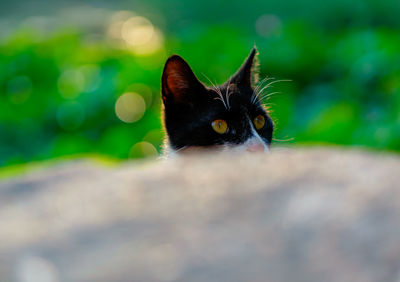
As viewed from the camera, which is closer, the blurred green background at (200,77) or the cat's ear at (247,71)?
the cat's ear at (247,71)

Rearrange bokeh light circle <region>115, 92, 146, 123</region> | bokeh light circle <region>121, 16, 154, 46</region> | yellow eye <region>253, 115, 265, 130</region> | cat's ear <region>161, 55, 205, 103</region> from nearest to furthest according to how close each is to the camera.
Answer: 1. cat's ear <region>161, 55, 205, 103</region>
2. yellow eye <region>253, 115, 265, 130</region>
3. bokeh light circle <region>115, 92, 146, 123</region>
4. bokeh light circle <region>121, 16, 154, 46</region>

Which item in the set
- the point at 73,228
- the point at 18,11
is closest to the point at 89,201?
the point at 73,228

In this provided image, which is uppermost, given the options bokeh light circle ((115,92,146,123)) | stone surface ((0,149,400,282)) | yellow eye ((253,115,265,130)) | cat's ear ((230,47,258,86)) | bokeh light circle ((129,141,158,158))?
stone surface ((0,149,400,282))

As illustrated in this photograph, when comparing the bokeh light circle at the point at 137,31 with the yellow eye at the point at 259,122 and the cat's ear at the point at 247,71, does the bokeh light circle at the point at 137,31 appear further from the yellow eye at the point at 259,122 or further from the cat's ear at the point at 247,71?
the yellow eye at the point at 259,122

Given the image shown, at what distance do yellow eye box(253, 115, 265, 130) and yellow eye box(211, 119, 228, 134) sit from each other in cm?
9

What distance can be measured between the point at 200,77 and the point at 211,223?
2188 mm

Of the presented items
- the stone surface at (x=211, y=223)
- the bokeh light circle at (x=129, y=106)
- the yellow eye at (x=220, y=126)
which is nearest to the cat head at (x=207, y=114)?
the yellow eye at (x=220, y=126)

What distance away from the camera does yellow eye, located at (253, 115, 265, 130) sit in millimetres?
1521

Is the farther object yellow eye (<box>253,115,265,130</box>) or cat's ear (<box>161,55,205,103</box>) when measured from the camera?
yellow eye (<box>253,115,265,130</box>)

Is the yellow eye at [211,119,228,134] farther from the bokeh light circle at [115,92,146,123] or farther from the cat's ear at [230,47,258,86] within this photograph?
the bokeh light circle at [115,92,146,123]

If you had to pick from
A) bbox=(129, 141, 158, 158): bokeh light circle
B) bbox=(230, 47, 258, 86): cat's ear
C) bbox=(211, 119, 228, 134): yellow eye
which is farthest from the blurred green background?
bbox=(211, 119, 228, 134): yellow eye

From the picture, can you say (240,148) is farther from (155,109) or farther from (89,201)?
(155,109)

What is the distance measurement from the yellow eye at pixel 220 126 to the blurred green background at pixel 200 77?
0.90 m

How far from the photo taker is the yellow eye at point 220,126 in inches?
57.9
